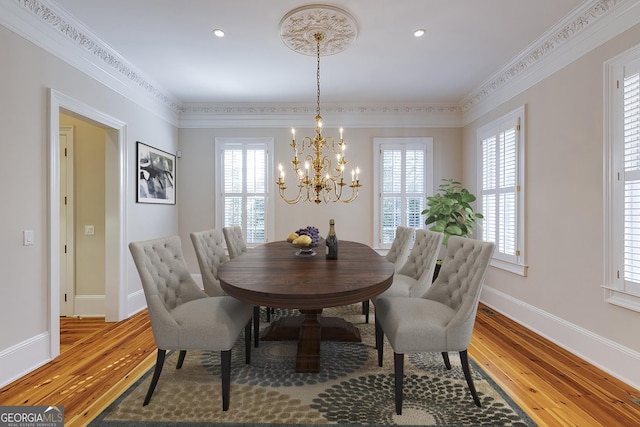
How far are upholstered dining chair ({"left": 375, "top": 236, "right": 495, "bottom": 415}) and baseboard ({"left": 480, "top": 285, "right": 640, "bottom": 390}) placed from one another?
1.25 metres

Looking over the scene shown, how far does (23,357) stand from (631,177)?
4658 millimetres

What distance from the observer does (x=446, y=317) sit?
184cm

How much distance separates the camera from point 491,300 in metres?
3.78

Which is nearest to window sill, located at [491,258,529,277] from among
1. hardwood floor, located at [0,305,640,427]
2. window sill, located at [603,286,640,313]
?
hardwood floor, located at [0,305,640,427]

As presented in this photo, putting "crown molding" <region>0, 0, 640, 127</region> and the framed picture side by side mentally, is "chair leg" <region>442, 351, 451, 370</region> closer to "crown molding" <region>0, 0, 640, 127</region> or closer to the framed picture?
"crown molding" <region>0, 0, 640, 127</region>

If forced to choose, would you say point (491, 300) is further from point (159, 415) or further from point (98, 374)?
point (98, 374)

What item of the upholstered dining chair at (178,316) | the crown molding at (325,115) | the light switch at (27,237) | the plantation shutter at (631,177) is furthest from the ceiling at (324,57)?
the upholstered dining chair at (178,316)

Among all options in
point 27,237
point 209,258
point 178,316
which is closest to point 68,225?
point 27,237

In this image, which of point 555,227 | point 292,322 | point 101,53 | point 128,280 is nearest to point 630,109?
point 555,227

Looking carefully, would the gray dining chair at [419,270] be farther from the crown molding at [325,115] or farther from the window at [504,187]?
the crown molding at [325,115]

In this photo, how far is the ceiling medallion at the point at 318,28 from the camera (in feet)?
7.82

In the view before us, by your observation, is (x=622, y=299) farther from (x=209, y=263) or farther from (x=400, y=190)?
(x=209, y=263)

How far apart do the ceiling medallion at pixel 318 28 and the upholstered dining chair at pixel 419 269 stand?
6.52ft

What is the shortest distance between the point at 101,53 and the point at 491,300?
5.29m
